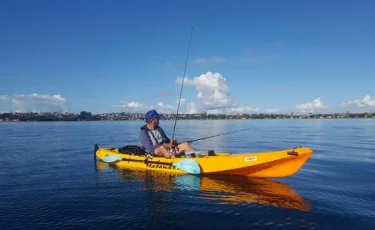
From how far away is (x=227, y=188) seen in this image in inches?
457

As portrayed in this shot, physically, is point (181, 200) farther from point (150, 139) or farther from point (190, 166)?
point (150, 139)

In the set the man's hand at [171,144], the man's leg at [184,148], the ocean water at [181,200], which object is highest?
the man's hand at [171,144]

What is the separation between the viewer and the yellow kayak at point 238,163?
12.0 m

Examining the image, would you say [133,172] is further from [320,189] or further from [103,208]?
[320,189]

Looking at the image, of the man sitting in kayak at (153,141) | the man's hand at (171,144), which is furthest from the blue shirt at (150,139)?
the man's hand at (171,144)

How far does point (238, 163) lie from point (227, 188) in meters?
1.52

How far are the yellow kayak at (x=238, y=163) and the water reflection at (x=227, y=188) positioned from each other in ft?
0.90

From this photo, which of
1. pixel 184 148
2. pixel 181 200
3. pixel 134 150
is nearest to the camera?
pixel 181 200

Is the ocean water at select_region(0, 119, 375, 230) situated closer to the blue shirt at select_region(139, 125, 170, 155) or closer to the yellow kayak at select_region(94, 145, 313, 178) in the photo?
the yellow kayak at select_region(94, 145, 313, 178)

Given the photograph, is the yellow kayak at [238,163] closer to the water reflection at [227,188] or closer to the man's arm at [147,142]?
the water reflection at [227,188]

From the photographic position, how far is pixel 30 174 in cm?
1477

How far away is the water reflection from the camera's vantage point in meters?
10.0

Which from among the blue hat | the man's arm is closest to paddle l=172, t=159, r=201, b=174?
the man's arm

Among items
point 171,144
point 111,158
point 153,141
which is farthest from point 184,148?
point 111,158
